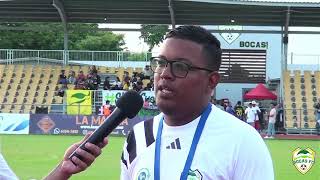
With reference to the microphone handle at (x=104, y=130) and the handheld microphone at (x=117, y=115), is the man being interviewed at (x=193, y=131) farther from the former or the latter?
the microphone handle at (x=104, y=130)

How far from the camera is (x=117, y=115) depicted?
3.00 meters

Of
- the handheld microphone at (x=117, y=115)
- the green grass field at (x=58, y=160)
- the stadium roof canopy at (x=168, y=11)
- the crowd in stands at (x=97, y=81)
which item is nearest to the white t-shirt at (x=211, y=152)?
the handheld microphone at (x=117, y=115)

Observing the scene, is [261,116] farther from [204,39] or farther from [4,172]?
[4,172]

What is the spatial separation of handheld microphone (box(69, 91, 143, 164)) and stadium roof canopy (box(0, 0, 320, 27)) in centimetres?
2928

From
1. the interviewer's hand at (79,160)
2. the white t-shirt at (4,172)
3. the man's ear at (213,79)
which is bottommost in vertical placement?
the white t-shirt at (4,172)

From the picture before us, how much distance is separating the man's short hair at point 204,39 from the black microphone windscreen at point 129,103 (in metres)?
0.36

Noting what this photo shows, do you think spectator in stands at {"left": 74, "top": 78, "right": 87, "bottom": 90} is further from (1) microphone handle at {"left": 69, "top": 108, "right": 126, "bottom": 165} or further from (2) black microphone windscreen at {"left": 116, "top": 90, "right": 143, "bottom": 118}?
(1) microphone handle at {"left": 69, "top": 108, "right": 126, "bottom": 165}

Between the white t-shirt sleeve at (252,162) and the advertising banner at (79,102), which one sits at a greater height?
the white t-shirt sleeve at (252,162)

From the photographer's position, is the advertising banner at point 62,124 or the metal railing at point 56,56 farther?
the metal railing at point 56,56

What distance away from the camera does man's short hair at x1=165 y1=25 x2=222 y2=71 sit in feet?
10.8

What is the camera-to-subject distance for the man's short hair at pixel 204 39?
129 inches

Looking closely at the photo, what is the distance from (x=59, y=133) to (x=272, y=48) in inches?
1074

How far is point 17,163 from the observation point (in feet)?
52.0

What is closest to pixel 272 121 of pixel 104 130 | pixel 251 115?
pixel 251 115
